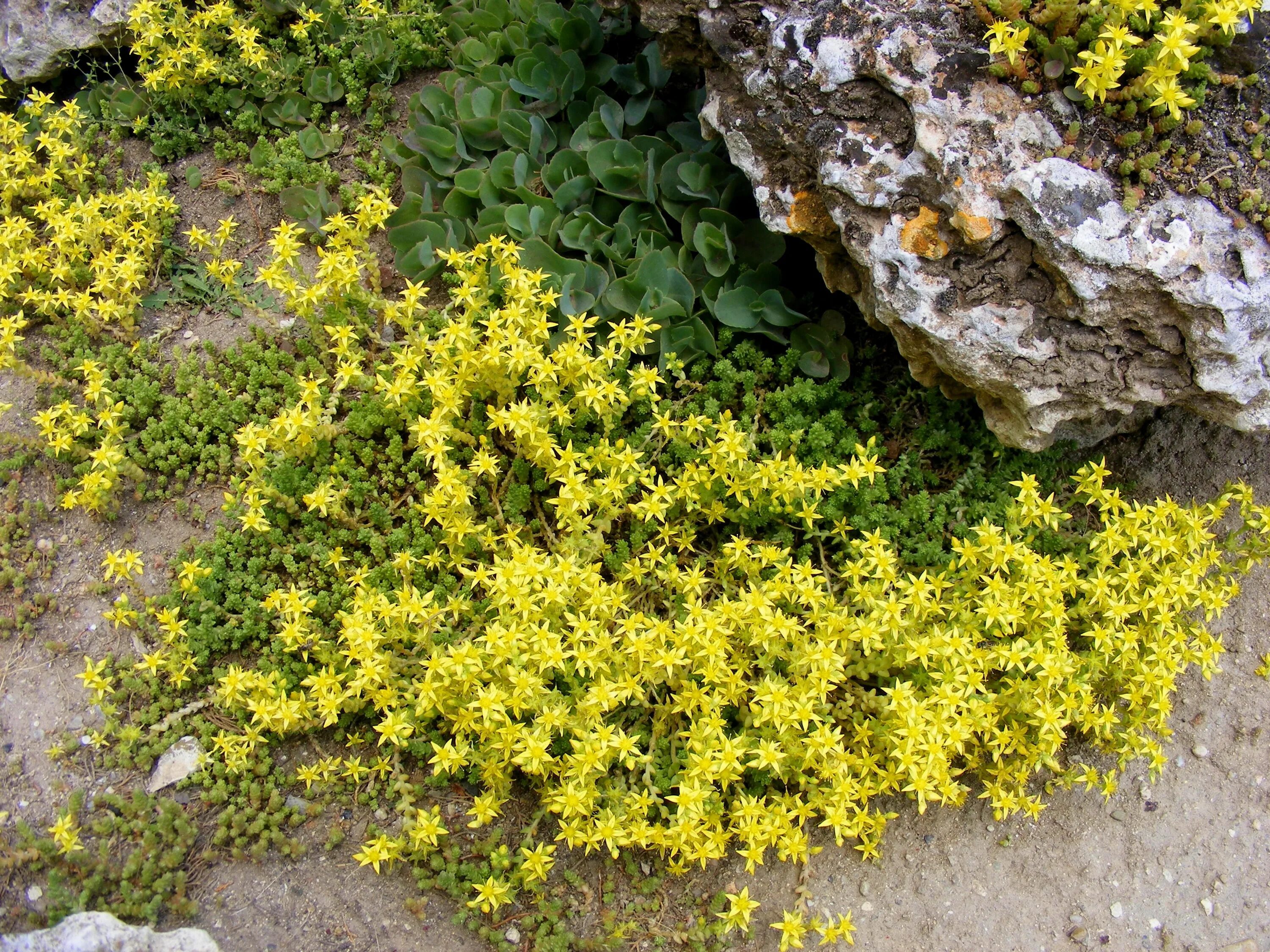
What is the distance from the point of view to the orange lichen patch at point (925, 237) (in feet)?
11.5

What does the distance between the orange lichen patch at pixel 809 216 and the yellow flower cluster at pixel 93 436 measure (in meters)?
2.93

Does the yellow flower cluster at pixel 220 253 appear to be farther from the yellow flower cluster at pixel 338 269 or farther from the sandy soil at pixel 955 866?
the sandy soil at pixel 955 866

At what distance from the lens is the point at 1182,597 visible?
3.52 m

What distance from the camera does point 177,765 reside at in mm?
3561

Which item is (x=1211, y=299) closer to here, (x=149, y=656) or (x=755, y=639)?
(x=755, y=639)

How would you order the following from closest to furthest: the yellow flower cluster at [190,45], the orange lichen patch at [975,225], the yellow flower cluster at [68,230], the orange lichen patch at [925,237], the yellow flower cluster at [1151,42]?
the yellow flower cluster at [1151,42] < the orange lichen patch at [975,225] < the orange lichen patch at [925,237] < the yellow flower cluster at [68,230] < the yellow flower cluster at [190,45]

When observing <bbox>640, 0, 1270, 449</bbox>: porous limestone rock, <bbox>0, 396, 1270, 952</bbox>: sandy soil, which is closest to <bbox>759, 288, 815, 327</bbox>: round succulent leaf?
<bbox>640, 0, 1270, 449</bbox>: porous limestone rock

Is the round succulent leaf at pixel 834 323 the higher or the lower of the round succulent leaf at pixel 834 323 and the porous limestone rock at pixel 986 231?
the lower

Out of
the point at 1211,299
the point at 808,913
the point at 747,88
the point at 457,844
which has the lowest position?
the point at 808,913

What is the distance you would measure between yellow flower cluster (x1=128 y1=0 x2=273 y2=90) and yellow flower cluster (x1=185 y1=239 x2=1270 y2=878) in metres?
2.43

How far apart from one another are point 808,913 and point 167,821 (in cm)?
234

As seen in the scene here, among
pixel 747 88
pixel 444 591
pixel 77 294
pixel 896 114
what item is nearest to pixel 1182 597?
pixel 896 114

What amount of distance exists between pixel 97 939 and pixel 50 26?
16.7 feet

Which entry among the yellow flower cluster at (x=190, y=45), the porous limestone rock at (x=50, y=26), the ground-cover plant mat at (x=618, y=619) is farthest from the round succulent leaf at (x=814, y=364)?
the porous limestone rock at (x=50, y=26)
